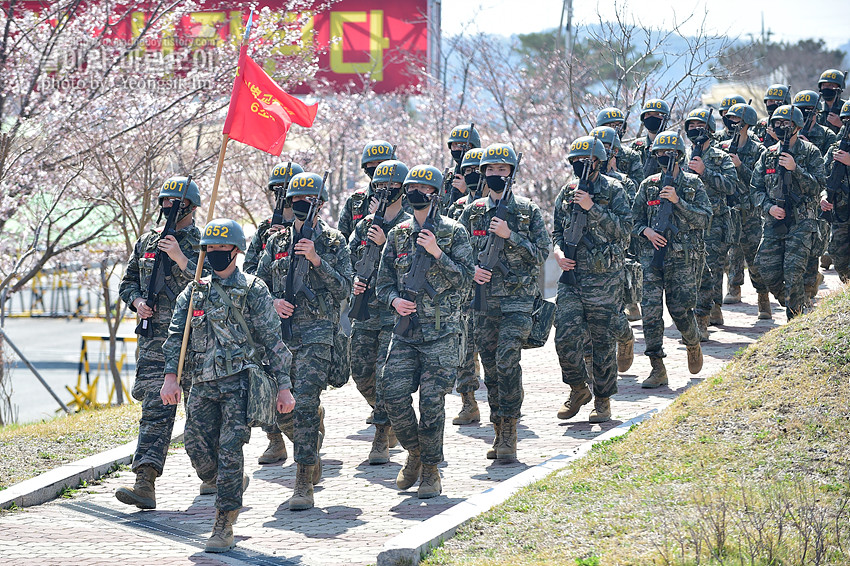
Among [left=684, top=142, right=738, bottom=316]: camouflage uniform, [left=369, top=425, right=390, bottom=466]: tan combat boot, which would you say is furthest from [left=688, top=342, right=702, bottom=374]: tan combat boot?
[left=369, top=425, right=390, bottom=466]: tan combat boot

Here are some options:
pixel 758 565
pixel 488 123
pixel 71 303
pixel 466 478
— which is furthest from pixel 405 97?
pixel 758 565

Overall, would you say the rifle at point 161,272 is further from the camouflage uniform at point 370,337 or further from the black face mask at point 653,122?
the black face mask at point 653,122

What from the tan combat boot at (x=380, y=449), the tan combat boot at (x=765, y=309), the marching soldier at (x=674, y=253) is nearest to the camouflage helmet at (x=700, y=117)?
the marching soldier at (x=674, y=253)

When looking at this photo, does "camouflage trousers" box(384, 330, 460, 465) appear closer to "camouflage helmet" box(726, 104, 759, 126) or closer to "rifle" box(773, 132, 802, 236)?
"rifle" box(773, 132, 802, 236)

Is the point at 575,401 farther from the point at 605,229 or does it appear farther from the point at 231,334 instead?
the point at 231,334

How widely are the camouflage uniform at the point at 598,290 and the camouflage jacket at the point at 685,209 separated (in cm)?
185

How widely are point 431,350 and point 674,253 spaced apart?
4.52 meters

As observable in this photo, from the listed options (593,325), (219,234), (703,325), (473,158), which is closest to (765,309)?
(703,325)

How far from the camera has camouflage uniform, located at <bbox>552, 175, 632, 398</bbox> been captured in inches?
400

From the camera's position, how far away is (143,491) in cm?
866

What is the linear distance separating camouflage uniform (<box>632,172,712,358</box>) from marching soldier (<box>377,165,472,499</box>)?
3879mm

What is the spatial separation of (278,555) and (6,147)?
6.61 meters

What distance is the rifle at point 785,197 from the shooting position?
1296cm

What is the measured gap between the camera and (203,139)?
22.0 metres
